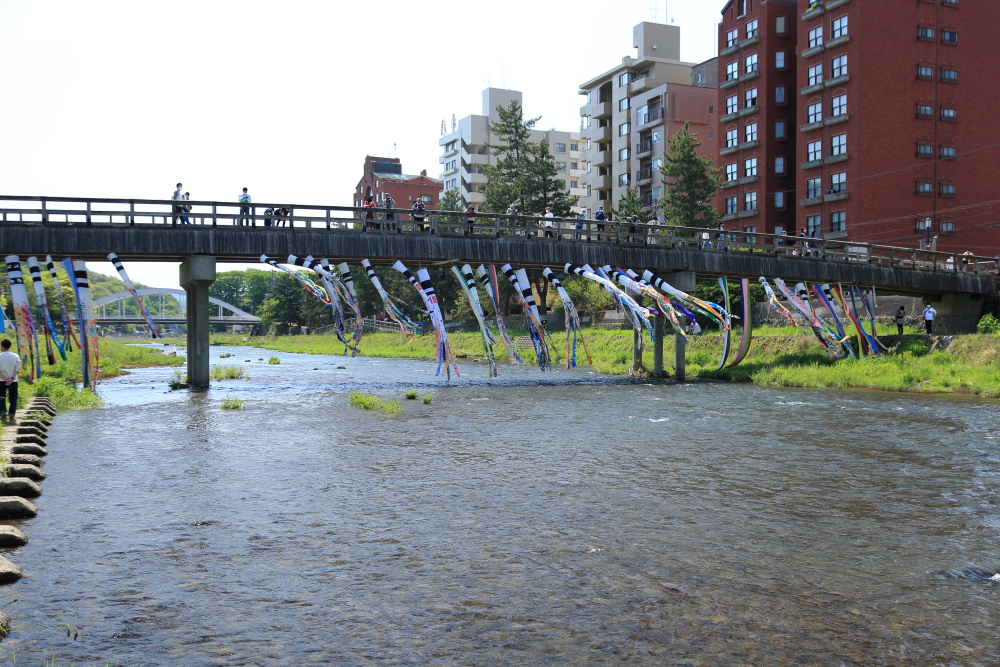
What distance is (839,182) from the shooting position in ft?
234

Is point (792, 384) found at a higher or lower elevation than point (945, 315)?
lower

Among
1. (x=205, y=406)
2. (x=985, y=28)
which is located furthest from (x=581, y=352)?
(x=985, y=28)

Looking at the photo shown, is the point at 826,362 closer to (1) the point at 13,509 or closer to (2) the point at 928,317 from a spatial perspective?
(2) the point at 928,317

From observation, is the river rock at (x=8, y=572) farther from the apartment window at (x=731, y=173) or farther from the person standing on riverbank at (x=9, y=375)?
the apartment window at (x=731, y=173)

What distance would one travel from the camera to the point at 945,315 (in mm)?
54000

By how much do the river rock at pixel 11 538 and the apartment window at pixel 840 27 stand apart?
241ft

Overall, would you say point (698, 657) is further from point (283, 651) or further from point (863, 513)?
point (863, 513)

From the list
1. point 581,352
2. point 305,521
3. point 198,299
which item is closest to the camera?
point 305,521

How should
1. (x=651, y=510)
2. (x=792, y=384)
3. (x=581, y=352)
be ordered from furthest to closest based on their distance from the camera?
(x=581, y=352) < (x=792, y=384) < (x=651, y=510)

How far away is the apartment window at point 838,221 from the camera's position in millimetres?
71062

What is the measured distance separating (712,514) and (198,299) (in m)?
31.1

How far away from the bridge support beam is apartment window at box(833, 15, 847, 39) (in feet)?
187

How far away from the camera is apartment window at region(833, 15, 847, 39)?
70325 mm

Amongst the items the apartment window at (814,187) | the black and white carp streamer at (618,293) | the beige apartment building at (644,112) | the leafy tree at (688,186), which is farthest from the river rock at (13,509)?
the beige apartment building at (644,112)
